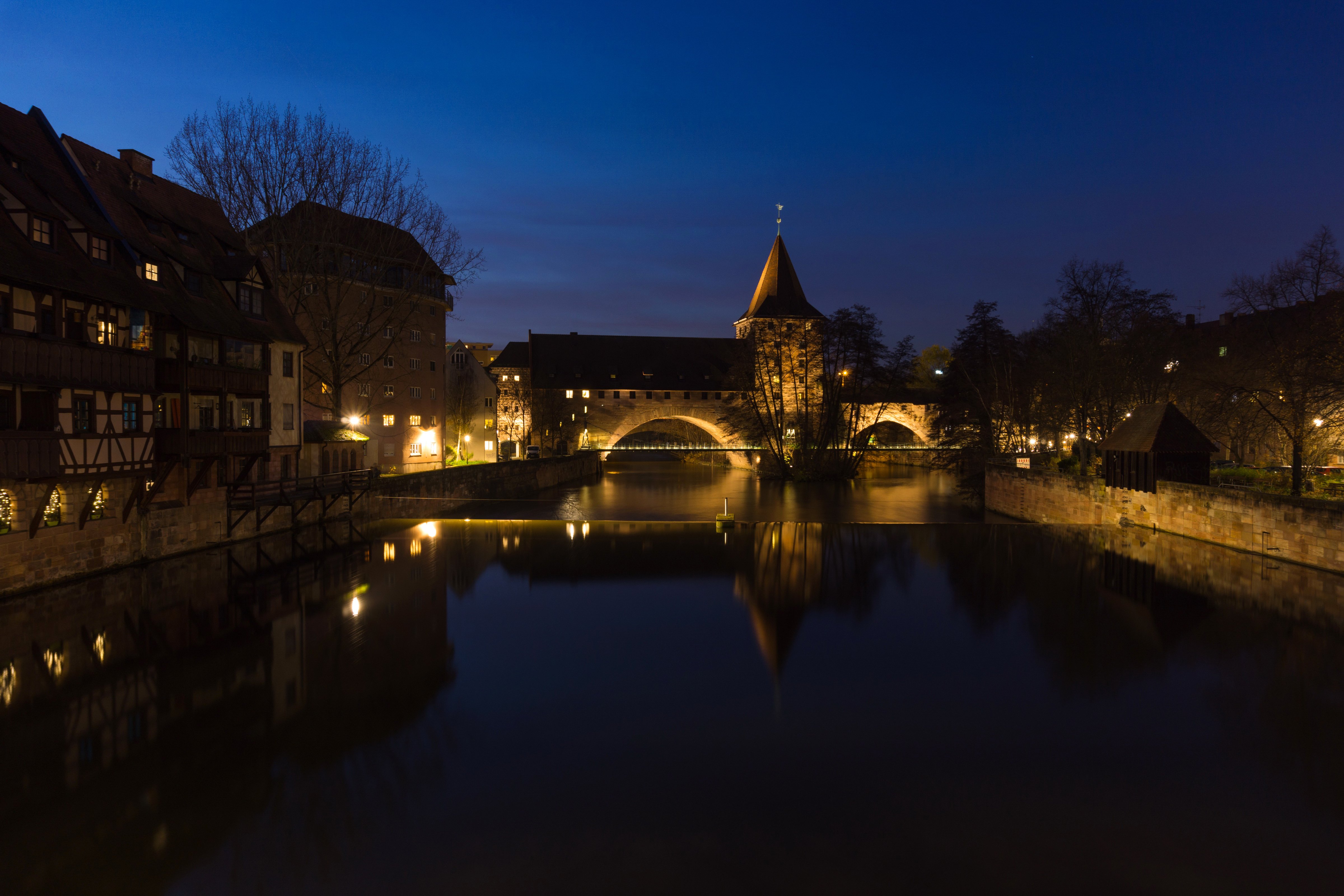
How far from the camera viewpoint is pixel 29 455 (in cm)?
1195

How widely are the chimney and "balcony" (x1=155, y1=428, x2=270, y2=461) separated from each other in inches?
254

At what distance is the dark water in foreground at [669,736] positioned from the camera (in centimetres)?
589

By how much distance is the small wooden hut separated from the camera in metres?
20.4

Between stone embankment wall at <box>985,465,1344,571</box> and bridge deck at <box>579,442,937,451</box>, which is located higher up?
bridge deck at <box>579,442,937,451</box>

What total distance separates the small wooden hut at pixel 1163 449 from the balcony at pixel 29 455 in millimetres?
23984

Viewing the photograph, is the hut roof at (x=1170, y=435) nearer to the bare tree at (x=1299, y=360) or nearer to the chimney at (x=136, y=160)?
the bare tree at (x=1299, y=360)

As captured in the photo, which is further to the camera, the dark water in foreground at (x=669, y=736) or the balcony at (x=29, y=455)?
the balcony at (x=29, y=455)

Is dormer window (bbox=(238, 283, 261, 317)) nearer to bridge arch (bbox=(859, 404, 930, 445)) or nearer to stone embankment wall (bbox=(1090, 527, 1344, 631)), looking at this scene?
stone embankment wall (bbox=(1090, 527, 1344, 631))

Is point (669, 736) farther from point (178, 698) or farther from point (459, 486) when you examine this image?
point (459, 486)

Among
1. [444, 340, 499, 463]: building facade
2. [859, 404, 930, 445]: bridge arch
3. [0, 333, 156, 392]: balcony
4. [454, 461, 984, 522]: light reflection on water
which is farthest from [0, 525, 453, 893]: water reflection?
[859, 404, 930, 445]: bridge arch

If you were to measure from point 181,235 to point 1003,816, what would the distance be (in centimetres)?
1998

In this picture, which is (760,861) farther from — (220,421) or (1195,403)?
(1195,403)

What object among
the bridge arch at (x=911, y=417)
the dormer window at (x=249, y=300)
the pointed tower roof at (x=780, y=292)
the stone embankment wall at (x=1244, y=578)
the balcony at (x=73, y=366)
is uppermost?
the pointed tower roof at (x=780, y=292)

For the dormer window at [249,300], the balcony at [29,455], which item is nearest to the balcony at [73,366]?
the balcony at [29,455]
